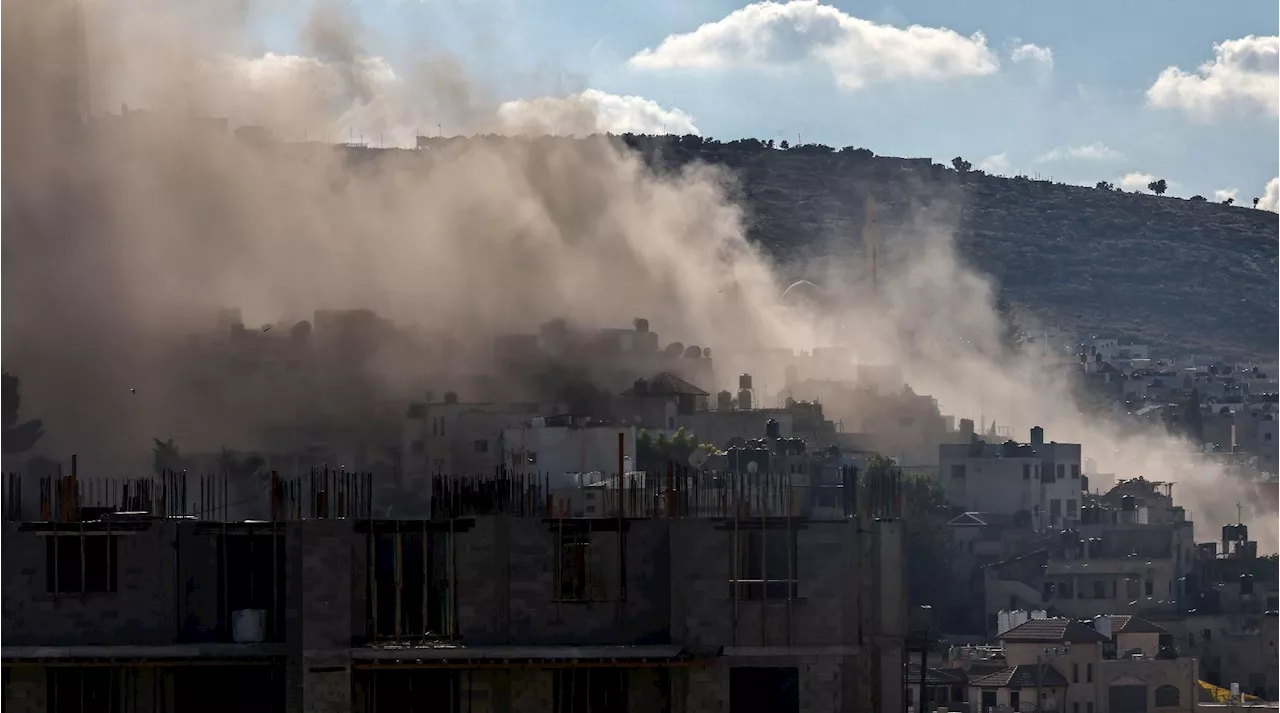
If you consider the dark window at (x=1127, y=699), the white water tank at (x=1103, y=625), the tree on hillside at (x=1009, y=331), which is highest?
the tree on hillside at (x=1009, y=331)

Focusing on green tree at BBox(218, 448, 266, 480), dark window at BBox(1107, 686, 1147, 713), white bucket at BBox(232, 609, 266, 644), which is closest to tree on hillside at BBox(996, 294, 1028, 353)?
green tree at BBox(218, 448, 266, 480)

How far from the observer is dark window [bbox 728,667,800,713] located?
26.8m

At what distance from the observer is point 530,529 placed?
26.9 meters

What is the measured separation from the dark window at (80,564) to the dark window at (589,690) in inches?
187

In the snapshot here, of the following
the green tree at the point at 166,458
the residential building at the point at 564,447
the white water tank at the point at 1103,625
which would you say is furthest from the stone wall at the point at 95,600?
the green tree at the point at 166,458

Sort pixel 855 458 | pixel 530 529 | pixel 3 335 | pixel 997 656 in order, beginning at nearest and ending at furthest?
pixel 530 529 → pixel 997 656 → pixel 855 458 → pixel 3 335

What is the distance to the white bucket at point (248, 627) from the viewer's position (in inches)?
1075

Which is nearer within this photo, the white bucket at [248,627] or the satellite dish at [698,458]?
the white bucket at [248,627]

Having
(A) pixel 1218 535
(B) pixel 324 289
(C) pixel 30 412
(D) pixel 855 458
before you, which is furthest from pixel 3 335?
(A) pixel 1218 535

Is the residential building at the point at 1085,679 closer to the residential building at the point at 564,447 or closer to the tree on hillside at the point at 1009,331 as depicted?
the residential building at the point at 564,447

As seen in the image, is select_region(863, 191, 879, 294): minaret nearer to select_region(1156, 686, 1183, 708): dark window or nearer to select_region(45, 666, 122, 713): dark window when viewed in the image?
select_region(1156, 686, 1183, 708): dark window

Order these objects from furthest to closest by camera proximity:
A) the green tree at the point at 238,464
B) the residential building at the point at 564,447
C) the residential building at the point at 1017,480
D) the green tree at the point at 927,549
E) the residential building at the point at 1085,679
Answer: the residential building at the point at 1017,480
the green tree at the point at 238,464
the residential building at the point at 564,447
the green tree at the point at 927,549
the residential building at the point at 1085,679

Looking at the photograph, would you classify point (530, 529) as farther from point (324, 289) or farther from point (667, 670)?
point (324, 289)

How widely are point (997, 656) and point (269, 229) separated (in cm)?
5991
